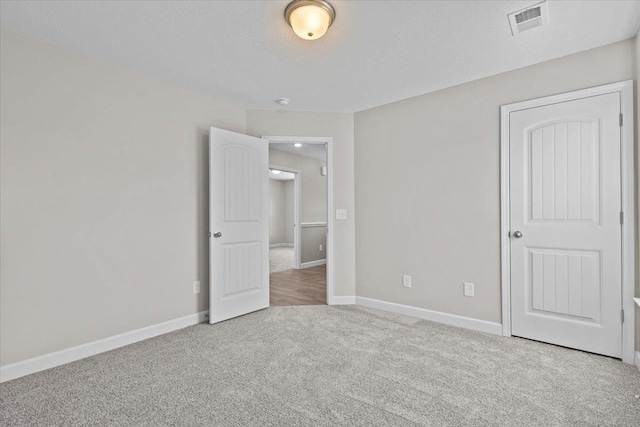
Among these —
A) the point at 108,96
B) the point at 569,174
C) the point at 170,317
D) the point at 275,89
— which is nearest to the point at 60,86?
the point at 108,96

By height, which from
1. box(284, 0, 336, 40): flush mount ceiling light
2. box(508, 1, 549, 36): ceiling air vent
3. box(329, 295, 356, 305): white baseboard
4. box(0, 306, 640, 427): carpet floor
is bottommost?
box(0, 306, 640, 427): carpet floor

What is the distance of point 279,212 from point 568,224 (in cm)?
996

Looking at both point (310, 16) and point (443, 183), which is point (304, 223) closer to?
point (443, 183)

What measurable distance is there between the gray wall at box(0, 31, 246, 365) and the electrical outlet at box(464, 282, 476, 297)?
272 centimetres

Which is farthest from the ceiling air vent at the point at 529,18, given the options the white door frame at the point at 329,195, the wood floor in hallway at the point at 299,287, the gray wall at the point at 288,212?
the gray wall at the point at 288,212

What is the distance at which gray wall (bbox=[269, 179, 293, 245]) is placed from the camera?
459 inches

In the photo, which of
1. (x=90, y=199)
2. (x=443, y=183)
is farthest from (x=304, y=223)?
(x=90, y=199)

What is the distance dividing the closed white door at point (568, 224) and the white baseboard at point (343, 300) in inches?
68.8

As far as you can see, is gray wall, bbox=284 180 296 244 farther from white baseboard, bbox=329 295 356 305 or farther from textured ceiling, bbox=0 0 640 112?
textured ceiling, bbox=0 0 640 112

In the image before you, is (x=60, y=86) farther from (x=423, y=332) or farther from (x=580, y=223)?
(x=580, y=223)

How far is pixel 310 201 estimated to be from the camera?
24.0 feet

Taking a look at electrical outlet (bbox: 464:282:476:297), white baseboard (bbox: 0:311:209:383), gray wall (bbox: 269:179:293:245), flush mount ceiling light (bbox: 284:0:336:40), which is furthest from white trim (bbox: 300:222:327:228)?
flush mount ceiling light (bbox: 284:0:336:40)

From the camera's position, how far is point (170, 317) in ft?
10.3

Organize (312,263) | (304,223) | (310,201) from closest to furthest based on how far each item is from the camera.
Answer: (304,223), (312,263), (310,201)
